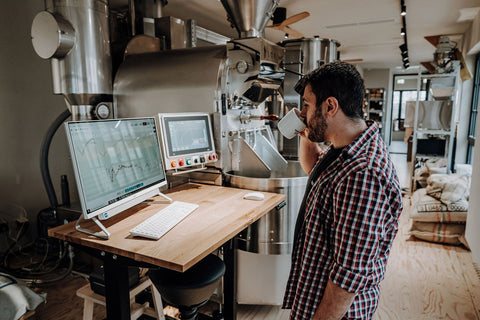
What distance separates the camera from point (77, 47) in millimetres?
2549

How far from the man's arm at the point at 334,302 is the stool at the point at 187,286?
60cm

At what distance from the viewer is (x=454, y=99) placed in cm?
527

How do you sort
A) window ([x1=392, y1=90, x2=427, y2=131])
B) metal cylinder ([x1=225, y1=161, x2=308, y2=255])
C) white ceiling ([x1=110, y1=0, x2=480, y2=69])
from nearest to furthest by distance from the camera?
metal cylinder ([x1=225, y1=161, x2=308, y2=255])
white ceiling ([x1=110, y1=0, x2=480, y2=69])
window ([x1=392, y1=90, x2=427, y2=131])

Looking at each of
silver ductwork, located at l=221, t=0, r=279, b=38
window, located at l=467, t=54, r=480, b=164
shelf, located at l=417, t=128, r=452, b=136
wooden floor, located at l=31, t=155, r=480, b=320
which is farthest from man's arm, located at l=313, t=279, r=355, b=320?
window, located at l=467, t=54, r=480, b=164

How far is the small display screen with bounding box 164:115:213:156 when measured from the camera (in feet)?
7.01

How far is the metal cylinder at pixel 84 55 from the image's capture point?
8.28 feet

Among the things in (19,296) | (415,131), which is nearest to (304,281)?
(19,296)

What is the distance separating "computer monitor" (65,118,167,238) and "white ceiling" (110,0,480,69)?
10.6ft

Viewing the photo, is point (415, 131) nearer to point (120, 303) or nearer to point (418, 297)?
point (418, 297)

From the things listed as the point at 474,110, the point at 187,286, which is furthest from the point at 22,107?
the point at 474,110

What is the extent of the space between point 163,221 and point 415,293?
2.32 metres

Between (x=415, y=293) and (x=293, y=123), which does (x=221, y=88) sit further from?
(x=415, y=293)

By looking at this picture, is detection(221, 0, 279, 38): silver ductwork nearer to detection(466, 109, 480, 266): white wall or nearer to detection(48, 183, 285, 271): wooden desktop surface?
detection(48, 183, 285, 271): wooden desktop surface

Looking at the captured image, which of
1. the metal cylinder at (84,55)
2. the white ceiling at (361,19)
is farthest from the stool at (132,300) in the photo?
the white ceiling at (361,19)
